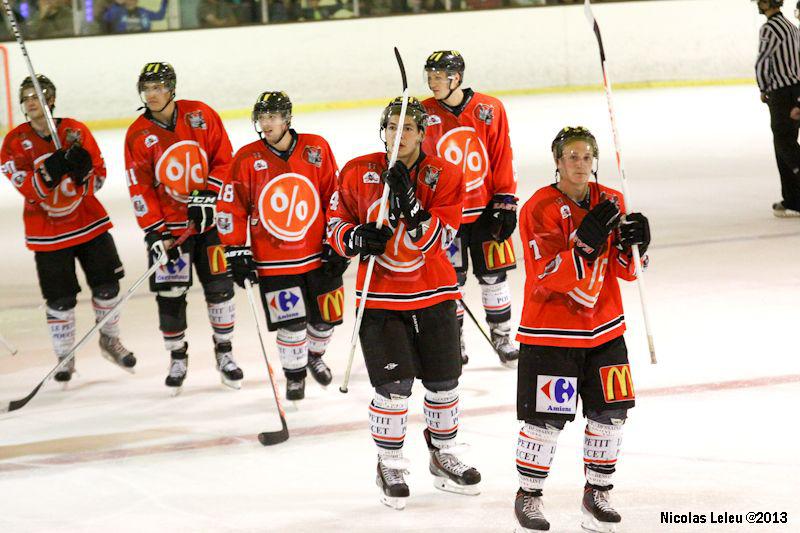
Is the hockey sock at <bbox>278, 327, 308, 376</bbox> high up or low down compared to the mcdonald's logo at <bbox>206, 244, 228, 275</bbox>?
down

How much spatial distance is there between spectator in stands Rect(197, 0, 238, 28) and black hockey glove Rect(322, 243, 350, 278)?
33.4ft

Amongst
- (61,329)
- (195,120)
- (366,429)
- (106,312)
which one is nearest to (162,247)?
(195,120)

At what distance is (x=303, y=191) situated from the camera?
182 inches

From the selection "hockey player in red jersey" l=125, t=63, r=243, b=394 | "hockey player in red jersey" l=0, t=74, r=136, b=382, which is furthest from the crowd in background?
"hockey player in red jersey" l=125, t=63, r=243, b=394

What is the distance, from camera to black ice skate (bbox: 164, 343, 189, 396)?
513 cm

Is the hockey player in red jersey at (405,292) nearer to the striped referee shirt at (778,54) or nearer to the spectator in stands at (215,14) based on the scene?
the striped referee shirt at (778,54)

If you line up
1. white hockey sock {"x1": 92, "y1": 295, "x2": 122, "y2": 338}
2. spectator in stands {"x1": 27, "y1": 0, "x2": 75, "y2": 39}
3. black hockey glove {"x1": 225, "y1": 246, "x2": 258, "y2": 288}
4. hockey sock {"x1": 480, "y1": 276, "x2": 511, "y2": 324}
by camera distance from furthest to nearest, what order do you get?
spectator in stands {"x1": 27, "y1": 0, "x2": 75, "y2": 39}, white hockey sock {"x1": 92, "y1": 295, "x2": 122, "y2": 338}, hockey sock {"x1": 480, "y1": 276, "x2": 511, "y2": 324}, black hockey glove {"x1": 225, "y1": 246, "x2": 258, "y2": 288}

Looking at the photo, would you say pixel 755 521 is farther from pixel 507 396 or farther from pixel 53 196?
pixel 53 196

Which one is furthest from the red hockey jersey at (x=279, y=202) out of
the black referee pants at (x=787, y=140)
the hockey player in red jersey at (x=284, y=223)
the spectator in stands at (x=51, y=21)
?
the spectator in stands at (x=51, y=21)

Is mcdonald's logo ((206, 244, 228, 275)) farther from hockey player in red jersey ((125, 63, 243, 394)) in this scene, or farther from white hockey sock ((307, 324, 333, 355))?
white hockey sock ((307, 324, 333, 355))

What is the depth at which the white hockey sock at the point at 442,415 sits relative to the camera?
376 centimetres

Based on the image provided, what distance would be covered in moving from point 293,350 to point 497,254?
3.26 feet

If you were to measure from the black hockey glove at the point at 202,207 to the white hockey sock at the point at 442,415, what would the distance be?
1521mm

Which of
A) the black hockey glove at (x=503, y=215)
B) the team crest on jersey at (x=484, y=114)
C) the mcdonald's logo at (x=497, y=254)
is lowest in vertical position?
the mcdonald's logo at (x=497, y=254)
